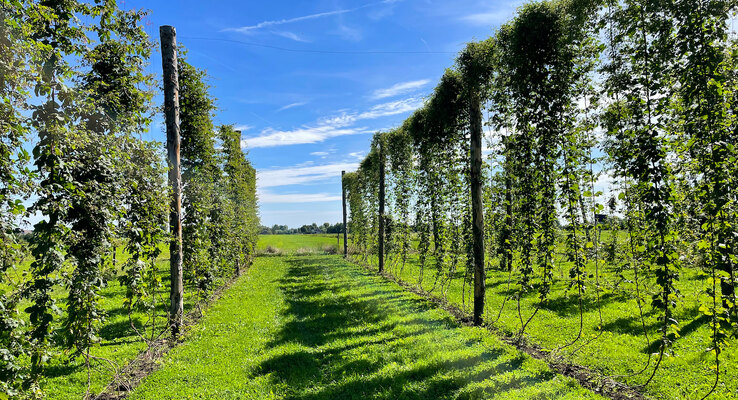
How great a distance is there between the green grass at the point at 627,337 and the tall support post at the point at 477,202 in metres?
0.76

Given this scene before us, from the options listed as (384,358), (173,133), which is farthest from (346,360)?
(173,133)

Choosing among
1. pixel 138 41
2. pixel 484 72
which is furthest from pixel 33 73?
pixel 484 72

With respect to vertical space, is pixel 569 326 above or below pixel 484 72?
below

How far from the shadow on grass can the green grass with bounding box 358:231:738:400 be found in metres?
1.31

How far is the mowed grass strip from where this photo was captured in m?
4.65

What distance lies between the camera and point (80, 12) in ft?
12.0

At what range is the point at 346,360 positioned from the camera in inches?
224

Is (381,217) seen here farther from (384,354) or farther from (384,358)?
(384,358)

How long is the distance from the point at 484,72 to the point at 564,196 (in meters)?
3.38

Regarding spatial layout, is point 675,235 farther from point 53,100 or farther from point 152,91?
point 152,91

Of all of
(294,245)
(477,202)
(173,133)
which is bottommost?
(294,245)

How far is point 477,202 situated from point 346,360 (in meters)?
4.47

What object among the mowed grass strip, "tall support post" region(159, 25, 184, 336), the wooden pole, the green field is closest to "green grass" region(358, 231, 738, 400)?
the green field

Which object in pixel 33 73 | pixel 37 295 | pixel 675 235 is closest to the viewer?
pixel 33 73
